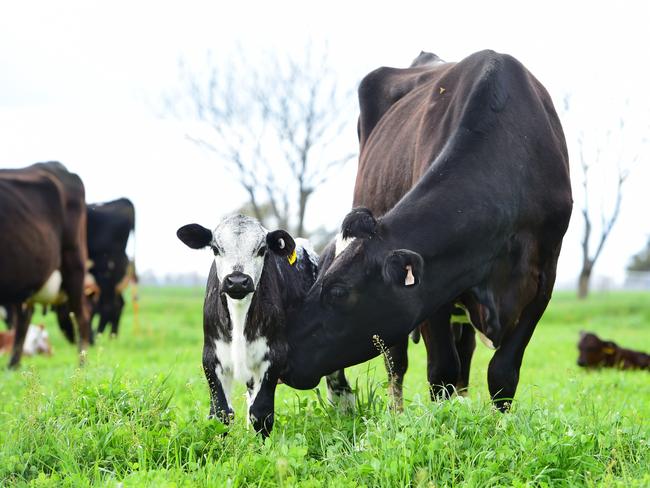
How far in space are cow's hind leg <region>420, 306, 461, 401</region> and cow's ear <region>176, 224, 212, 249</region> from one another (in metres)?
1.54

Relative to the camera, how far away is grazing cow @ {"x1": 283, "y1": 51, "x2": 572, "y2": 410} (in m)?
4.66

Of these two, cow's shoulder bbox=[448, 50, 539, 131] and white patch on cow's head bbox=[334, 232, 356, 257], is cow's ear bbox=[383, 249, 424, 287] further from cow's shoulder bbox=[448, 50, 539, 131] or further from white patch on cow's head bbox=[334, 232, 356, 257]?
cow's shoulder bbox=[448, 50, 539, 131]

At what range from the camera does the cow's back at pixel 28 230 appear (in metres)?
10.1

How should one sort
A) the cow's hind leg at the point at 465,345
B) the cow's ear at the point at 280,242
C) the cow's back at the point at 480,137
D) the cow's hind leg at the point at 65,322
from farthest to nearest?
the cow's hind leg at the point at 65,322, the cow's hind leg at the point at 465,345, the cow's back at the point at 480,137, the cow's ear at the point at 280,242

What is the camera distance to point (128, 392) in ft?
16.3

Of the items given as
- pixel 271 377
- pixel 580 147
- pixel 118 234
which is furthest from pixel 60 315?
pixel 580 147

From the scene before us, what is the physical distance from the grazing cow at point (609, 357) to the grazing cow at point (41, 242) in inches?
272

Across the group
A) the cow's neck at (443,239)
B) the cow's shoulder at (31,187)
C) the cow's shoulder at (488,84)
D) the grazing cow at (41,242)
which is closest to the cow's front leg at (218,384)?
the cow's neck at (443,239)

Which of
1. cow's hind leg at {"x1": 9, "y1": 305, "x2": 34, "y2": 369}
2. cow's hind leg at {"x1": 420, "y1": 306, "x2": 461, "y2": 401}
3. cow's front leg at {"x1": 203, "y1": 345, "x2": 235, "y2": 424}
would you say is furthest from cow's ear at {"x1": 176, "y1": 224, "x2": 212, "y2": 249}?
cow's hind leg at {"x1": 9, "y1": 305, "x2": 34, "y2": 369}

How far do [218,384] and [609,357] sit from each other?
7833mm

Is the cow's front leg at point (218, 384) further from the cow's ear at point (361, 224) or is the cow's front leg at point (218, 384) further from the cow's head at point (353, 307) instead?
the cow's ear at point (361, 224)

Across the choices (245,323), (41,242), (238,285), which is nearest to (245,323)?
(245,323)

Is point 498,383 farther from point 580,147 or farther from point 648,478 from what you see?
point 580,147

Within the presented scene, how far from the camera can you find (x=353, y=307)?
4.66 meters
